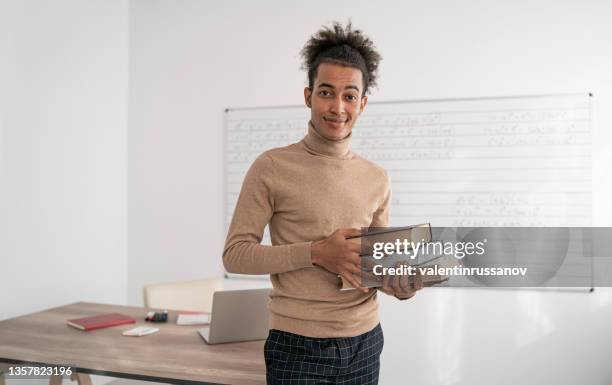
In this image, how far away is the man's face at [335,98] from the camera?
1.15 metres

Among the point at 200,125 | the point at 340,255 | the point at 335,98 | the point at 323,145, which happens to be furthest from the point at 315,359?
the point at 200,125

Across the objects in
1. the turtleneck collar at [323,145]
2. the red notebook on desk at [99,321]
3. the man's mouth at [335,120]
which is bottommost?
the red notebook on desk at [99,321]

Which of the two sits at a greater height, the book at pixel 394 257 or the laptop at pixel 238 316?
the book at pixel 394 257

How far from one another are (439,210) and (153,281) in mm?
2007

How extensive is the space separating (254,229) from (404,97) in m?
2.07

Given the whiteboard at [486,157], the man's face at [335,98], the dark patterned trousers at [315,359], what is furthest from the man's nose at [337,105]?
the whiteboard at [486,157]

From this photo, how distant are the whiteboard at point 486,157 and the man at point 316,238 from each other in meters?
1.77

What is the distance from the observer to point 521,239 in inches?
107

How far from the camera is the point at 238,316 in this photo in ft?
5.93

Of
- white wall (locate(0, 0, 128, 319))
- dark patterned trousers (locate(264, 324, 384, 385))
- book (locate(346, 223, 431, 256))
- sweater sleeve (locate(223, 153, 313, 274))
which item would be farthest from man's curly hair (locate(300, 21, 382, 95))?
white wall (locate(0, 0, 128, 319))

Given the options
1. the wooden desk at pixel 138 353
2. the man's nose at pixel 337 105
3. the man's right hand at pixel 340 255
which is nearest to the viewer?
the man's right hand at pixel 340 255

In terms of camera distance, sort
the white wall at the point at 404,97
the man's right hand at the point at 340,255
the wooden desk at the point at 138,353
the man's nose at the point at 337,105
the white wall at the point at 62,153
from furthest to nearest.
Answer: the white wall at the point at 404,97 → the white wall at the point at 62,153 → the wooden desk at the point at 138,353 → the man's nose at the point at 337,105 → the man's right hand at the point at 340,255

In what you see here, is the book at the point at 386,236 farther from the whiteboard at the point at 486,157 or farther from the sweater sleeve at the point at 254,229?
the whiteboard at the point at 486,157

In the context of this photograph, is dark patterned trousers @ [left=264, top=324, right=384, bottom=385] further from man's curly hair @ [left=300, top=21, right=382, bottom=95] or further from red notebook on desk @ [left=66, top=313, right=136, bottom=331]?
red notebook on desk @ [left=66, top=313, right=136, bottom=331]
